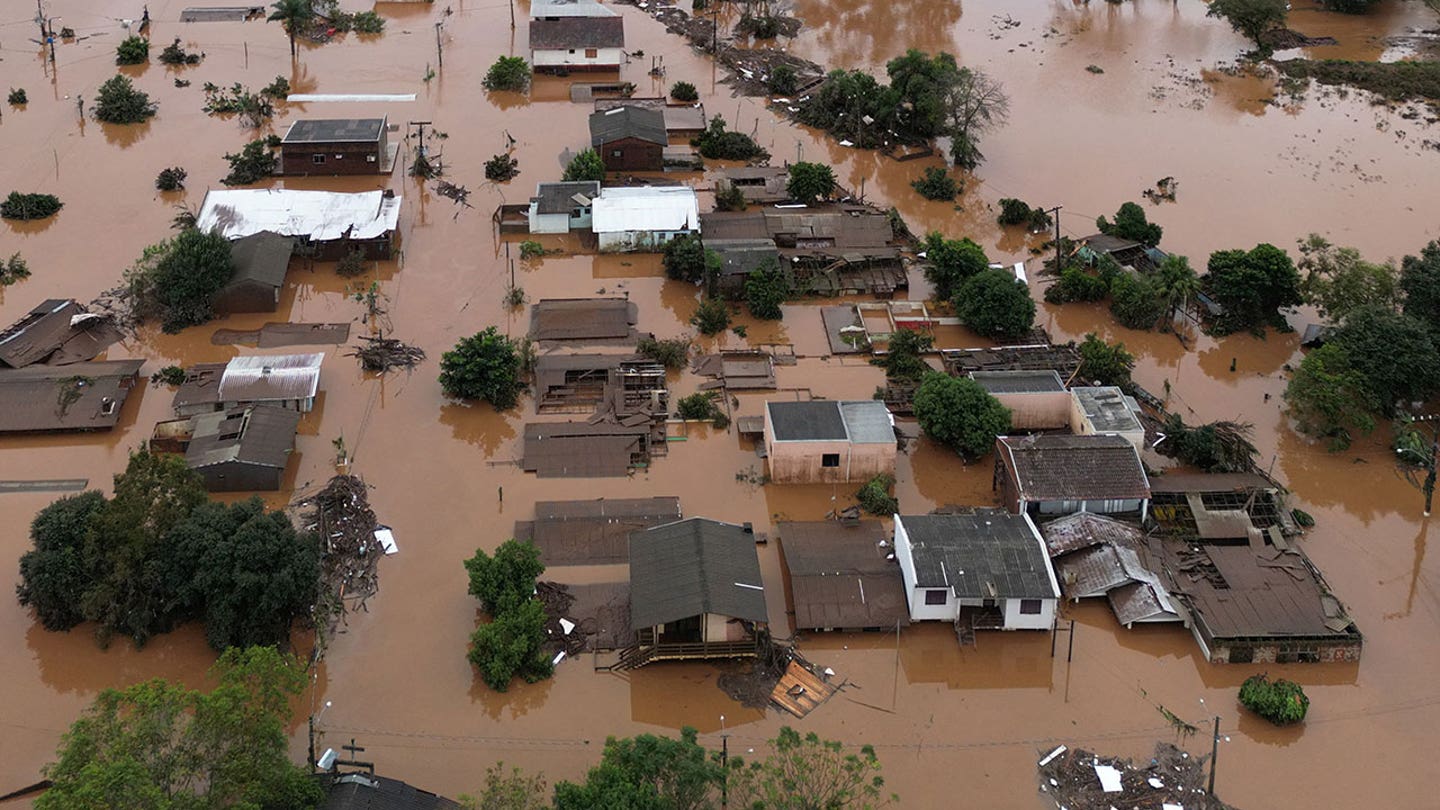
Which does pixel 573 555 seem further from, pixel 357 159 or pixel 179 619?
pixel 357 159

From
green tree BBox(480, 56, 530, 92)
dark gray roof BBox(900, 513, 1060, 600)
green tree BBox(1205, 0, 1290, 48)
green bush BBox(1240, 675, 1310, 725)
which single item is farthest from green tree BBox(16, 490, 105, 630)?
green tree BBox(1205, 0, 1290, 48)

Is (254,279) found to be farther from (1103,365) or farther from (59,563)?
(1103,365)

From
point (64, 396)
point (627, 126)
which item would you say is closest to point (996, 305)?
point (627, 126)

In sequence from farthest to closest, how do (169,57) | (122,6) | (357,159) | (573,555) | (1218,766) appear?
(122,6) → (169,57) → (357,159) → (573,555) → (1218,766)

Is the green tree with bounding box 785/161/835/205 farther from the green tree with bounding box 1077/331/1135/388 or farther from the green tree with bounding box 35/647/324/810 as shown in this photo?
the green tree with bounding box 35/647/324/810

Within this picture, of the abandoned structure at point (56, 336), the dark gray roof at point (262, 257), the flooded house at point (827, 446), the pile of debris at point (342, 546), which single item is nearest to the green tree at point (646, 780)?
the pile of debris at point (342, 546)

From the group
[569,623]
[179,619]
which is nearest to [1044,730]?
[569,623]
